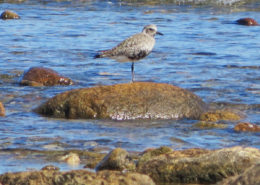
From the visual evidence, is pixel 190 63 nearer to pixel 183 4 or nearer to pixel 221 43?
pixel 221 43

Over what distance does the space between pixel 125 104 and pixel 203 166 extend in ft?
10.4

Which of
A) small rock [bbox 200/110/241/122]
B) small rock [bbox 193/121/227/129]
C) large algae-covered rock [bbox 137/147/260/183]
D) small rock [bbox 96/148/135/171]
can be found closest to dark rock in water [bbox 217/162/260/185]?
large algae-covered rock [bbox 137/147/260/183]

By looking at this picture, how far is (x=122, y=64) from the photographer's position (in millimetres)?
13383


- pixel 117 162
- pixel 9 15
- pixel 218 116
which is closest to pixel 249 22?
pixel 9 15

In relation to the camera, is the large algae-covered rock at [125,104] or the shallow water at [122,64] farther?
the large algae-covered rock at [125,104]

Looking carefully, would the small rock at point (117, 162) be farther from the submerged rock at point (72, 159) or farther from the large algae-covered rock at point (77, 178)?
the large algae-covered rock at point (77, 178)

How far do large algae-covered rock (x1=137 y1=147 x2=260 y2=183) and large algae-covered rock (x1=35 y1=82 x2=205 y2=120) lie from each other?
2.87 metres

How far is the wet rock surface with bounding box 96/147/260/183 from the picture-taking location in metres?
5.70

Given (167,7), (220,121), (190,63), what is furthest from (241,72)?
(167,7)

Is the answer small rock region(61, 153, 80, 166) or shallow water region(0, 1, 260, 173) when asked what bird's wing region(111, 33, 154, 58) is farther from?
small rock region(61, 153, 80, 166)

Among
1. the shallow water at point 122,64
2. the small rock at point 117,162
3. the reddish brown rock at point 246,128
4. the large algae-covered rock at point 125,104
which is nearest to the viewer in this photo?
the small rock at point 117,162

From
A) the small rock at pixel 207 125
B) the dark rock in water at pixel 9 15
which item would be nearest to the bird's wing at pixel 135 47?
the small rock at pixel 207 125

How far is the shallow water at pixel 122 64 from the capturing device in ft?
25.5

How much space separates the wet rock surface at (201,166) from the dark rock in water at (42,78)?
18.4 feet
